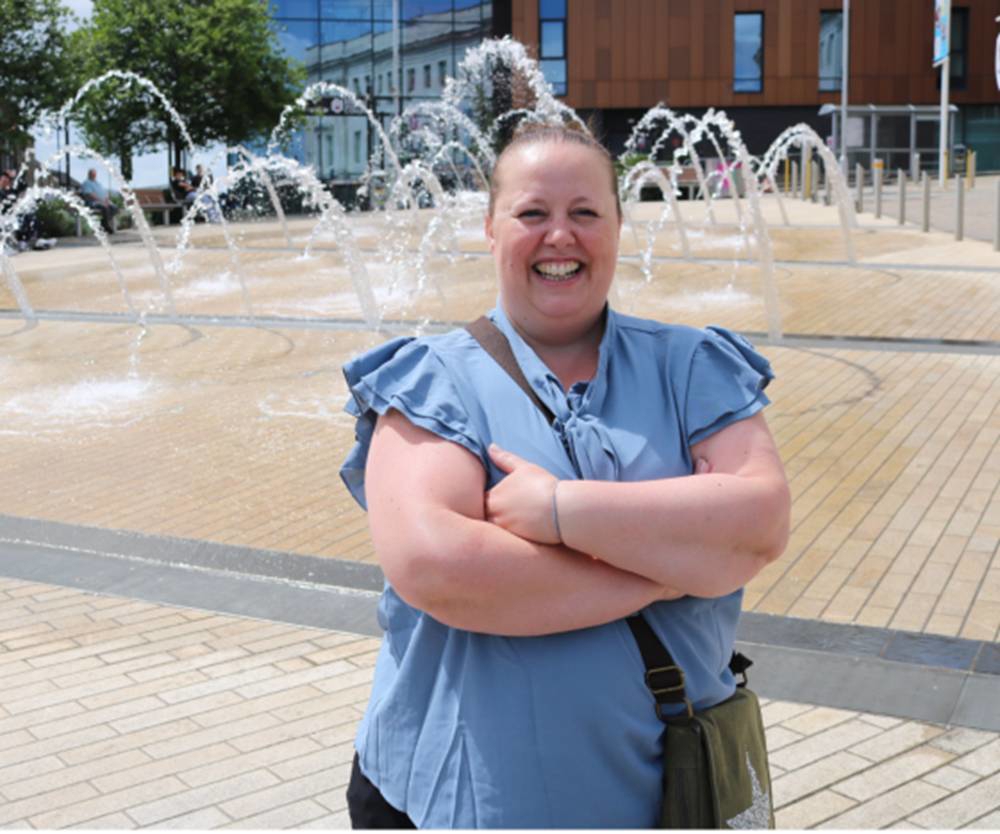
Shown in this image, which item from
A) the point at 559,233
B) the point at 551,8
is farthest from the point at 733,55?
the point at 559,233

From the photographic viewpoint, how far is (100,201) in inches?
1142

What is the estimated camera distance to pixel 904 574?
5.23m

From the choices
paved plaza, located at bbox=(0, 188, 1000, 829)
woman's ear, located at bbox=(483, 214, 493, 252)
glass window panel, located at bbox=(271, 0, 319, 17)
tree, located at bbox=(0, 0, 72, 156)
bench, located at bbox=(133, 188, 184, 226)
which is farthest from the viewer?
glass window panel, located at bbox=(271, 0, 319, 17)

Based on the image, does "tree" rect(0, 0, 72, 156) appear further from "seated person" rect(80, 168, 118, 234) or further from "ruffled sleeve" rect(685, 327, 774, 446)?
"ruffled sleeve" rect(685, 327, 774, 446)

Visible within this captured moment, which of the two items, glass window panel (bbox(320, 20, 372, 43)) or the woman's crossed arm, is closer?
the woman's crossed arm

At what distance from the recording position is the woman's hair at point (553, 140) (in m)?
2.06

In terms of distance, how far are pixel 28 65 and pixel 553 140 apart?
1067 inches

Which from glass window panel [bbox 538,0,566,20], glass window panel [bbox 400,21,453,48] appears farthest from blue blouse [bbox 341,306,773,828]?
glass window panel [bbox 538,0,566,20]

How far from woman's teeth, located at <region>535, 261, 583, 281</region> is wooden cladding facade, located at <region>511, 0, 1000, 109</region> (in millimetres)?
48742

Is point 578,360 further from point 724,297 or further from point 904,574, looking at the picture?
point 724,297

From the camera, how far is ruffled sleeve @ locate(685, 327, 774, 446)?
78.4 inches

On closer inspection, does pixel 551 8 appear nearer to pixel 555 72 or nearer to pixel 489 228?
pixel 555 72

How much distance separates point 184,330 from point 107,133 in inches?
899

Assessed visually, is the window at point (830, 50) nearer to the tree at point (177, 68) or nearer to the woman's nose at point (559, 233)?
the tree at point (177, 68)
